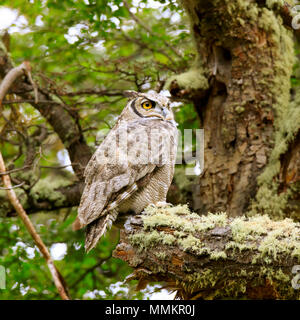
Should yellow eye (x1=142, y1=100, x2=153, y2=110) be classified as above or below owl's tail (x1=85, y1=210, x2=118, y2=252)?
above

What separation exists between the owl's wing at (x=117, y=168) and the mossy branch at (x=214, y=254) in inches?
10.2

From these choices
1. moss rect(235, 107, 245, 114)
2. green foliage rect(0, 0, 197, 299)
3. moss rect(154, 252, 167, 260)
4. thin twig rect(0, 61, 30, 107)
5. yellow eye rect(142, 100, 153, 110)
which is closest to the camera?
moss rect(154, 252, 167, 260)

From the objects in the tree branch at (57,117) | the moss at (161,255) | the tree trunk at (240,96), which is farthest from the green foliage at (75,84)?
the moss at (161,255)

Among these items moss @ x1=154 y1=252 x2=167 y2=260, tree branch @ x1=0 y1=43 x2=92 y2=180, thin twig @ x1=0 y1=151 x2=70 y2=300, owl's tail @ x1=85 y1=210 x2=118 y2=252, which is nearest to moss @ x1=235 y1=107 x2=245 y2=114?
tree branch @ x1=0 y1=43 x2=92 y2=180

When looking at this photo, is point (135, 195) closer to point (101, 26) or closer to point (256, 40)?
point (256, 40)

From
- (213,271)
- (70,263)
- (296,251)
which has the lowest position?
(70,263)

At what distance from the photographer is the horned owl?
94.7 inches

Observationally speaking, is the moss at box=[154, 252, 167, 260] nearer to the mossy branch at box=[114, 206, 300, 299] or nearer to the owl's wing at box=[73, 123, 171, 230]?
the mossy branch at box=[114, 206, 300, 299]

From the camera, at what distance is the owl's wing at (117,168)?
240cm

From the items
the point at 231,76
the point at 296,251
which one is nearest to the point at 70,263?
the point at 231,76

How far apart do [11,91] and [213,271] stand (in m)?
2.81

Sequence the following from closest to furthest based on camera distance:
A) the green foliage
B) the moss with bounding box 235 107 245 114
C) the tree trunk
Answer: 1. the tree trunk
2. the moss with bounding box 235 107 245 114
3. the green foliage

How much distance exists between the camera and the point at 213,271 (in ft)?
6.54

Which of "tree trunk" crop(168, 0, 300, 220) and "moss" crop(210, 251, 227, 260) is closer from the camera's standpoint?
"moss" crop(210, 251, 227, 260)
